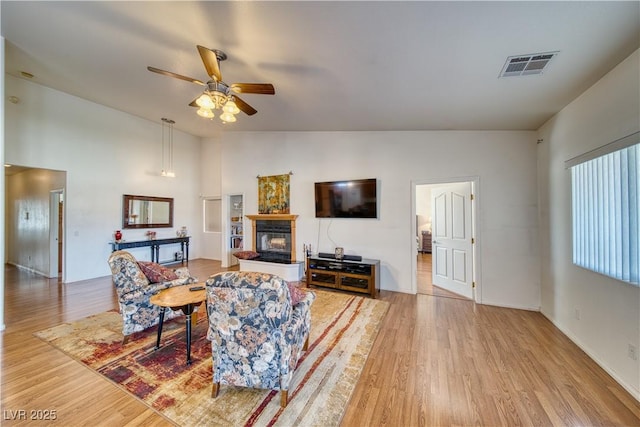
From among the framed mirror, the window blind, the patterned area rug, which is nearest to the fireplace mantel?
the patterned area rug

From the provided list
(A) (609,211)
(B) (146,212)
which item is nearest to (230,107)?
(A) (609,211)

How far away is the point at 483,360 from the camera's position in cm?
238

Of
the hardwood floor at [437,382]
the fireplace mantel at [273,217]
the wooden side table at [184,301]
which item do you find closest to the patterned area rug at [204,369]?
the hardwood floor at [437,382]

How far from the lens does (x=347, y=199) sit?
4801 mm

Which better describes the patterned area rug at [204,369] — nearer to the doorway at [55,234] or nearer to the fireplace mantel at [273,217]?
the fireplace mantel at [273,217]

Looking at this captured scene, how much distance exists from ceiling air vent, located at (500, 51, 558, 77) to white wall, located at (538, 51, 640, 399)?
588mm

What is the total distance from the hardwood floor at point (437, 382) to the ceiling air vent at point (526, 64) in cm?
277

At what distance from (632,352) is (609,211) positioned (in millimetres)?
1188

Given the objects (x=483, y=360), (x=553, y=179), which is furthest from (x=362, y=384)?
(x=553, y=179)

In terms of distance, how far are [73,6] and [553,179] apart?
224 inches

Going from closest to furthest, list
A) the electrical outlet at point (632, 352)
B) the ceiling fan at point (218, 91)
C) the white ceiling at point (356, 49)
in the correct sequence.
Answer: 1. the white ceiling at point (356, 49)
2. the electrical outlet at point (632, 352)
3. the ceiling fan at point (218, 91)

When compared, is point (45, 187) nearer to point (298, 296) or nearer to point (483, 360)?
point (298, 296)

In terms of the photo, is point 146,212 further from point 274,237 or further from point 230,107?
point 230,107

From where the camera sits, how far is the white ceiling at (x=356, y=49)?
1816mm
